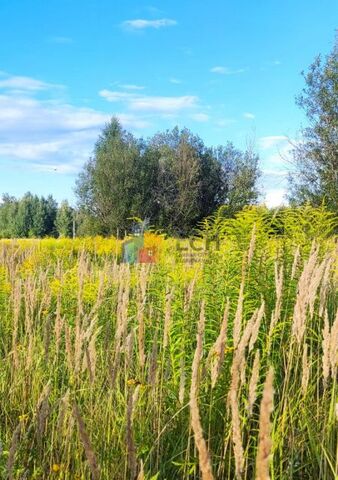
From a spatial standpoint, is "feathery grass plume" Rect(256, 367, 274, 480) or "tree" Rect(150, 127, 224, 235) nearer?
"feathery grass plume" Rect(256, 367, 274, 480)

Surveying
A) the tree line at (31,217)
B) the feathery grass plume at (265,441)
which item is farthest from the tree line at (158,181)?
the feathery grass plume at (265,441)

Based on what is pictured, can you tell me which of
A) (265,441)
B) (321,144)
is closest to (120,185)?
(321,144)

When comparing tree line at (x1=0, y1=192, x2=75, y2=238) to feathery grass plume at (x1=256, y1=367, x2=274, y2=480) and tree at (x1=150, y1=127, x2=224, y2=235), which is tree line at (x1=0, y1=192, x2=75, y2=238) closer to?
tree at (x1=150, y1=127, x2=224, y2=235)

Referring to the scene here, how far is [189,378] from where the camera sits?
2664mm

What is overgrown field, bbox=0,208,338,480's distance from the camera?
1428mm

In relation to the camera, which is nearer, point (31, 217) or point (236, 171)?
point (236, 171)

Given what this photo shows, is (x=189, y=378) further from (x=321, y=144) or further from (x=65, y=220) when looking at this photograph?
(x=65, y=220)

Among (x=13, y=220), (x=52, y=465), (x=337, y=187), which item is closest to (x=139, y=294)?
(x=52, y=465)

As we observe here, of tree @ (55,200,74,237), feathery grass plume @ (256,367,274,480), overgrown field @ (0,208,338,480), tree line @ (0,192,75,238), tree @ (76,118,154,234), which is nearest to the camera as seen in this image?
feathery grass plume @ (256,367,274,480)

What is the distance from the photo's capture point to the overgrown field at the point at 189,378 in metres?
1.43

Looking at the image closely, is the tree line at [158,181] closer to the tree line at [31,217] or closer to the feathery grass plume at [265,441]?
the tree line at [31,217]

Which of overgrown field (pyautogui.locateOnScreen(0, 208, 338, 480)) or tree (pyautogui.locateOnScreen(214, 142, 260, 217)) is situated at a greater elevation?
tree (pyautogui.locateOnScreen(214, 142, 260, 217))

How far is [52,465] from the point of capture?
192 cm

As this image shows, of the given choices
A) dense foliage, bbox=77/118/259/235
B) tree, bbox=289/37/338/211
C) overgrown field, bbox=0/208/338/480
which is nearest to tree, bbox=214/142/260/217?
dense foliage, bbox=77/118/259/235
